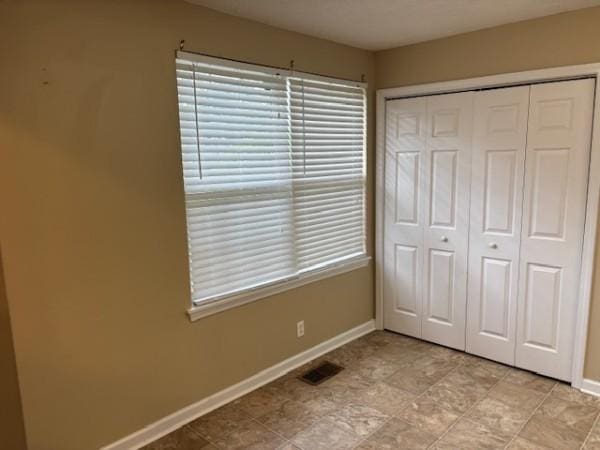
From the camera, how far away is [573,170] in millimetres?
2645

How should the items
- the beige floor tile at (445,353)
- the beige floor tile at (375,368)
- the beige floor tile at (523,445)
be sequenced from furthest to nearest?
1. the beige floor tile at (445,353)
2. the beige floor tile at (375,368)
3. the beige floor tile at (523,445)

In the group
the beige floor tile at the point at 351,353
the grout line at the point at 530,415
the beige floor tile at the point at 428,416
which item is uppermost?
the beige floor tile at the point at 351,353

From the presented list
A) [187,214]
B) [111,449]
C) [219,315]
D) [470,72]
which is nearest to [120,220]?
[187,214]

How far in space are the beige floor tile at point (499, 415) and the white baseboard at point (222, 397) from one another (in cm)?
115

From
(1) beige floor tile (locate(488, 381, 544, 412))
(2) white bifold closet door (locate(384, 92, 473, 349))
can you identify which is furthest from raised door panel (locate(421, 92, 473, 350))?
(1) beige floor tile (locate(488, 381, 544, 412))

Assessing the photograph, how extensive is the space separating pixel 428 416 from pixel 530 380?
886 mm

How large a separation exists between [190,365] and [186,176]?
3.55ft

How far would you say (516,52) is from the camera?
2.78 m

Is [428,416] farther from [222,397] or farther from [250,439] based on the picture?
[222,397]

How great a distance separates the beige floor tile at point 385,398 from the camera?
2.60m

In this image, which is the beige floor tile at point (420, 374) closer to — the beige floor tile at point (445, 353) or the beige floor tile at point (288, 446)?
the beige floor tile at point (445, 353)

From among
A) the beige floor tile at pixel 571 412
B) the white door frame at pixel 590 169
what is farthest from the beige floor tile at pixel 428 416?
the white door frame at pixel 590 169

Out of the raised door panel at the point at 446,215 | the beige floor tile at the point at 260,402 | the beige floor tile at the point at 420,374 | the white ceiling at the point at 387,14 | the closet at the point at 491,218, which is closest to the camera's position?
the white ceiling at the point at 387,14

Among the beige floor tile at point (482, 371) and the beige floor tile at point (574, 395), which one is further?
the beige floor tile at point (482, 371)
